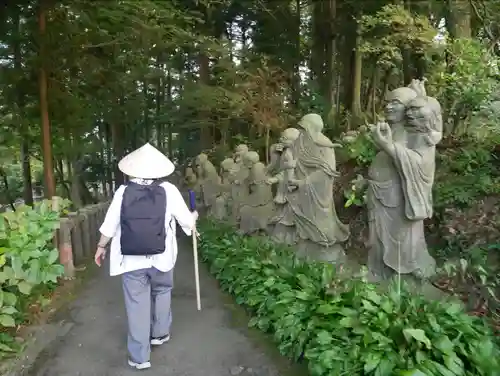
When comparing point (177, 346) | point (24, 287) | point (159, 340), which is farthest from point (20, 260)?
point (177, 346)

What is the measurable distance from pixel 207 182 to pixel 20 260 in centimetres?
826

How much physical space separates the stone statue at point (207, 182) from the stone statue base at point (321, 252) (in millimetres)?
5295

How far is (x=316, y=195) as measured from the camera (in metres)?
6.07

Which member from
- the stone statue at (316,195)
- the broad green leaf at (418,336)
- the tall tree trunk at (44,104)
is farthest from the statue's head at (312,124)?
the tall tree trunk at (44,104)

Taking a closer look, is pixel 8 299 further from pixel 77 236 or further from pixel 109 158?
pixel 109 158

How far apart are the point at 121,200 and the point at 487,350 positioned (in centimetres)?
283

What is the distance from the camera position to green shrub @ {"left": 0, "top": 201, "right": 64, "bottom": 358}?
3.88 m

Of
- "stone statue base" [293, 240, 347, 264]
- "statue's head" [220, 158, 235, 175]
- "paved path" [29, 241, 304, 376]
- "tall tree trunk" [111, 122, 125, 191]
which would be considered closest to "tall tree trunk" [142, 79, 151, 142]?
"tall tree trunk" [111, 122, 125, 191]

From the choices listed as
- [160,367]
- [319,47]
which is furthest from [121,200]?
[319,47]

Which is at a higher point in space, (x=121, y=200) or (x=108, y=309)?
(x=121, y=200)

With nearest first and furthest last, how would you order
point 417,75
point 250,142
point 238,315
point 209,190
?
1. point 238,315
2. point 417,75
3. point 209,190
4. point 250,142

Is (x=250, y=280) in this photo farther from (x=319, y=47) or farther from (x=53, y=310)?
(x=319, y=47)

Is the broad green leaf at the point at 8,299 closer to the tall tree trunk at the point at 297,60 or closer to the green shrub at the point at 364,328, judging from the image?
the green shrub at the point at 364,328

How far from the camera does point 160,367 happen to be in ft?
13.5
